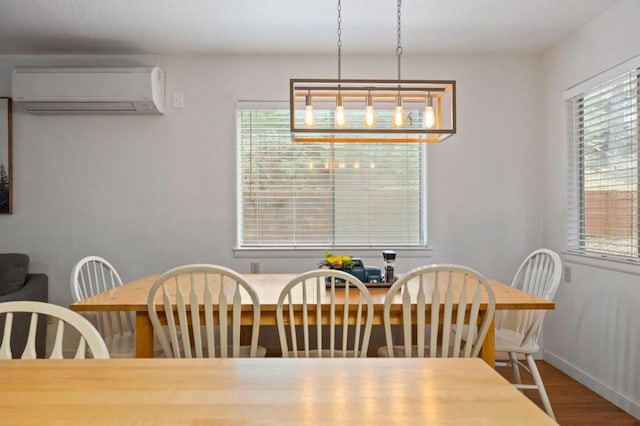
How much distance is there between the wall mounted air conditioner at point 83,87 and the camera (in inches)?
136

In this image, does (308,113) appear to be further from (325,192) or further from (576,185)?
(576,185)

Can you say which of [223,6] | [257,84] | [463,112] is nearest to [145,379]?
[223,6]

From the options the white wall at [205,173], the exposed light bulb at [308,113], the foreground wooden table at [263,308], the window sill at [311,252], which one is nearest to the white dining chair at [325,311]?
the foreground wooden table at [263,308]

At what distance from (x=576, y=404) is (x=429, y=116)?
1909mm

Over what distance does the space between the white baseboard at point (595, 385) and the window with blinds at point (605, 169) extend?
794 millimetres

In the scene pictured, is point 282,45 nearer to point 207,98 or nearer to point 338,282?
point 207,98

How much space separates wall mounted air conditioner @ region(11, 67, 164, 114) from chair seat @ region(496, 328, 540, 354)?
2.77 meters

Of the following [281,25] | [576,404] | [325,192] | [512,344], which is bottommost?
[576,404]

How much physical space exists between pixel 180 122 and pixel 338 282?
6.19 feet

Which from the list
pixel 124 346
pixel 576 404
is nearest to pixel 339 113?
pixel 124 346

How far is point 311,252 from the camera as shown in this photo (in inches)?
148

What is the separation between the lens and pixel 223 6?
9.55 feet

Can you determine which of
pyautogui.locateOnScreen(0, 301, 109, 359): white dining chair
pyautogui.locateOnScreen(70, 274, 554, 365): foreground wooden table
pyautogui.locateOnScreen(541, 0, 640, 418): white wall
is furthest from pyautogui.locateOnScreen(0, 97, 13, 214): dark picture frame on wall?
pyautogui.locateOnScreen(541, 0, 640, 418): white wall

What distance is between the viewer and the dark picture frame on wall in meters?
3.66
